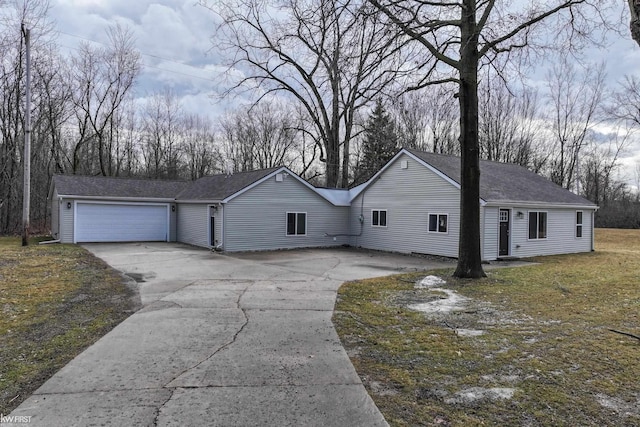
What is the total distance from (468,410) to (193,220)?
19176 mm

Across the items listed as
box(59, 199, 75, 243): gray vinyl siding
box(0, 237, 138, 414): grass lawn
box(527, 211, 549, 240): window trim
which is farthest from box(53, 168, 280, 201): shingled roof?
box(527, 211, 549, 240): window trim

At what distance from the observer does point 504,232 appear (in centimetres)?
1645


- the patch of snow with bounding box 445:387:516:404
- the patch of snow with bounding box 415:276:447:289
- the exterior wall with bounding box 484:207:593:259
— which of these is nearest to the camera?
the patch of snow with bounding box 445:387:516:404

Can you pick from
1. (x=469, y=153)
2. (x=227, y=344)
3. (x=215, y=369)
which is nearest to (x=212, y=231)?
(x=469, y=153)

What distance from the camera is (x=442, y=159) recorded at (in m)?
18.7

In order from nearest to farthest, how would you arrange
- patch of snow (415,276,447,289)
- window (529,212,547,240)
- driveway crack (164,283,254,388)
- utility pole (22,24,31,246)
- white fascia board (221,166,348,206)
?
driveway crack (164,283,254,388)
patch of snow (415,276,447,289)
utility pole (22,24,31,246)
window (529,212,547,240)
white fascia board (221,166,348,206)

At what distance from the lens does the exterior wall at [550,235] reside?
1600 cm

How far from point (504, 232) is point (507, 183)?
119 inches

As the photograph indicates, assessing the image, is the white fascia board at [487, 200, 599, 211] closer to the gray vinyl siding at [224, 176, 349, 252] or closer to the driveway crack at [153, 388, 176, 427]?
the gray vinyl siding at [224, 176, 349, 252]

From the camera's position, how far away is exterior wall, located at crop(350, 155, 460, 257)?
53.7 feet

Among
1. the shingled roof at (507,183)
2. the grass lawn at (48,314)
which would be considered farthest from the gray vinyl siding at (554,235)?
the grass lawn at (48,314)

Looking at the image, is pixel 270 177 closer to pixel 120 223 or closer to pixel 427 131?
pixel 120 223

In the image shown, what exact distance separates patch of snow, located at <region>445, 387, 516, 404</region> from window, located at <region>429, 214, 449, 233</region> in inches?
506

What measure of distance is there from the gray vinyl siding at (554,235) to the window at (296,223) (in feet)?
30.4
